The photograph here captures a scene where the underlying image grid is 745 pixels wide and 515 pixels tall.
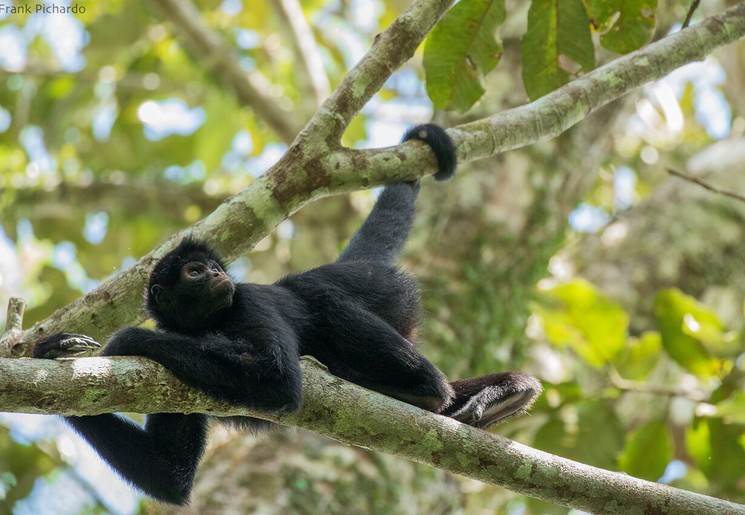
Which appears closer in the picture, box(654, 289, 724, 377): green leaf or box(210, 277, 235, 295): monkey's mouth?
box(210, 277, 235, 295): monkey's mouth

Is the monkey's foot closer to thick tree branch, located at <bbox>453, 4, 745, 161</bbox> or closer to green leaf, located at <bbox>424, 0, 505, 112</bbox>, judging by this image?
thick tree branch, located at <bbox>453, 4, 745, 161</bbox>

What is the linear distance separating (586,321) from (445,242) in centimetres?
156

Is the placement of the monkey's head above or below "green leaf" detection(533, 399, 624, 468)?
above

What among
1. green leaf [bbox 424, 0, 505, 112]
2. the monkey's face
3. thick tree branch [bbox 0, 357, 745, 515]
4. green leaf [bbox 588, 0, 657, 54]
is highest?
green leaf [bbox 424, 0, 505, 112]

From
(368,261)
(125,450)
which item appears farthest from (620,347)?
(125,450)

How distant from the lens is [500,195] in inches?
324

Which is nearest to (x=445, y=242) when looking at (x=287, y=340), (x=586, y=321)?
(x=586, y=321)

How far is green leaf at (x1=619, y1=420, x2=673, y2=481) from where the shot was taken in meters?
7.00

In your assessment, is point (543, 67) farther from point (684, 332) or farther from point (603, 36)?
point (684, 332)

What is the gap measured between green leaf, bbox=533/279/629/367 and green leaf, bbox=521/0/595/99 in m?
1.86

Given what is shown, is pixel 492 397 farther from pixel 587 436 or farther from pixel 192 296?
pixel 587 436

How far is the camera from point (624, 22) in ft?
18.7

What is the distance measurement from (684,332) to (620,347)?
530 millimetres

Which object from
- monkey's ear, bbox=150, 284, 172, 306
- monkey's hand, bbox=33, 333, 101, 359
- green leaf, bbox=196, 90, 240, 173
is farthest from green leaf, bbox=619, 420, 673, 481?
green leaf, bbox=196, 90, 240, 173
